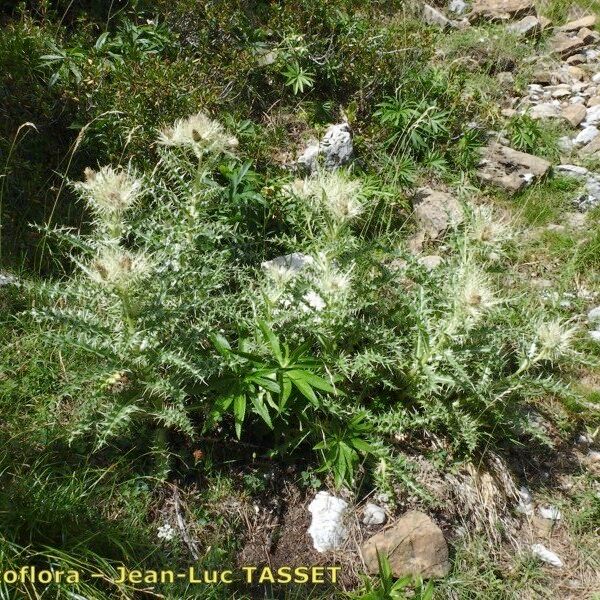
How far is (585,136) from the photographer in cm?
544

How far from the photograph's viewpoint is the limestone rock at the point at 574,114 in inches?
219

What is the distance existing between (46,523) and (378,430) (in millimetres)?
1552

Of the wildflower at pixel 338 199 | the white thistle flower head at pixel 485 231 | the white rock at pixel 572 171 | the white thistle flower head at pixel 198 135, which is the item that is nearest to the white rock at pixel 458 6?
the white rock at pixel 572 171

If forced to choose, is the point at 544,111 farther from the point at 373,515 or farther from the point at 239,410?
the point at 239,410

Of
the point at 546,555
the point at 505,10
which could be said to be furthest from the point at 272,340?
the point at 505,10

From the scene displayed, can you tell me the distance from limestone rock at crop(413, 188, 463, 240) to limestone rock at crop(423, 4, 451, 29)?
2741 mm

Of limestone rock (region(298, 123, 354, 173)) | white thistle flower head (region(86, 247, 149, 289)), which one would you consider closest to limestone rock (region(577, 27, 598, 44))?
limestone rock (region(298, 123, 354, 173))

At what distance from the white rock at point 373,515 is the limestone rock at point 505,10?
587cm

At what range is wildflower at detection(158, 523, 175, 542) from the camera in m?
2.63

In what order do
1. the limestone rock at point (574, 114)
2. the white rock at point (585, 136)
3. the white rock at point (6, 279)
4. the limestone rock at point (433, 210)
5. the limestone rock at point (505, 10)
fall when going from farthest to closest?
A: the limestone rock at point (505, 10), the limestone rock at point (574, 114), the white rock at point (585, 136), the limestone rock at point (433, 210), the white rock at point (6, 279)

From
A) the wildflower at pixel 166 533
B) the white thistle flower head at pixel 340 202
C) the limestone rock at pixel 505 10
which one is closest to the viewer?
the wildflower at pixel 166 533

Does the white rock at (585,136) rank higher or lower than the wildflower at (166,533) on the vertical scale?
higher

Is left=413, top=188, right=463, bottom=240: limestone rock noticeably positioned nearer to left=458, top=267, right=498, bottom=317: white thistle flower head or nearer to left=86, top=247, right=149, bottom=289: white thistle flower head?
left=458, top=267, right=498, bottom=317: white thistle flower head

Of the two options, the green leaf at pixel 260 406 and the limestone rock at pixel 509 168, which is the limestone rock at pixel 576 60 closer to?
the limestone rock at pixel 509 168
